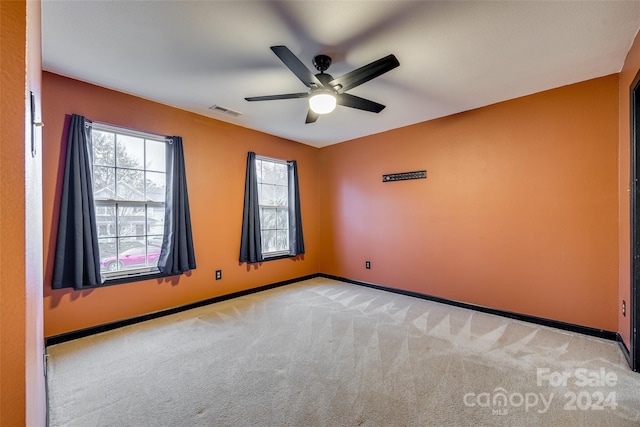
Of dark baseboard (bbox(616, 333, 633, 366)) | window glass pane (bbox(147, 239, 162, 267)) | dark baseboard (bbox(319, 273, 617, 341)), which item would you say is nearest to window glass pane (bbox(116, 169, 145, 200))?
window glass pane (bbox(147, 239, 162, 267))

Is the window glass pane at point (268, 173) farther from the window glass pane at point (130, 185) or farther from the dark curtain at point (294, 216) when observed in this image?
the window glass pane at point (130, 185)

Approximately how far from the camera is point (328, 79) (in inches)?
85.4

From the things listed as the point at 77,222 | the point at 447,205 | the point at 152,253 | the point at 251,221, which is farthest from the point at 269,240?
the point at 447,205

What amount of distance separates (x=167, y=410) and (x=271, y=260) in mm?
2749

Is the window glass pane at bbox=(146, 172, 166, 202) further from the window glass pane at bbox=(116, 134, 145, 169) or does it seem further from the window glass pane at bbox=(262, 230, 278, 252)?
the window glass pane at bbox=(262, 230, 278, 252)

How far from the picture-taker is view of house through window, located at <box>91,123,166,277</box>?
290 cm

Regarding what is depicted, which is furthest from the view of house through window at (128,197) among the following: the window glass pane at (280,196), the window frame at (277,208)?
the window glass pane at (280,196)

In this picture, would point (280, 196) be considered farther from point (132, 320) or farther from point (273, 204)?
point (132, 320)

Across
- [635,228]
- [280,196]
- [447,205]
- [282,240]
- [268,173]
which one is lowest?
[282,240]

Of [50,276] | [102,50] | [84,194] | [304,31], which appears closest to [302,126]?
[304,31]

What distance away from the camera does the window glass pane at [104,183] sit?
9.39 ft

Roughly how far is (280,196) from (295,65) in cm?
291

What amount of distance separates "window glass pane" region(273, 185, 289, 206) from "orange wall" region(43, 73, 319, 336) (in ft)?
1.05

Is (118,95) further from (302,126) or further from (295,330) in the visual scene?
(295,330)
